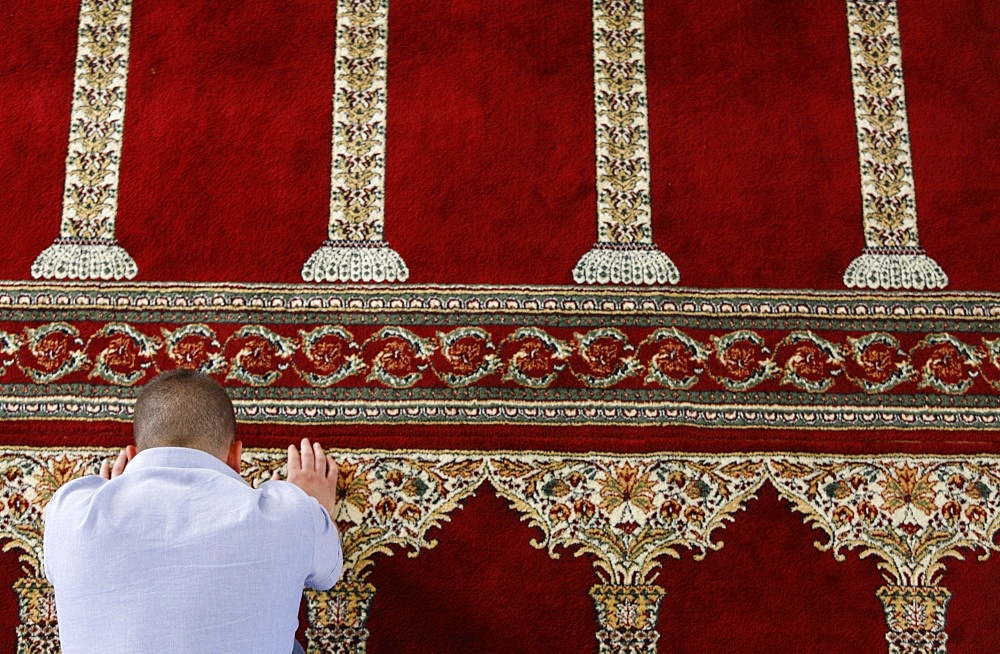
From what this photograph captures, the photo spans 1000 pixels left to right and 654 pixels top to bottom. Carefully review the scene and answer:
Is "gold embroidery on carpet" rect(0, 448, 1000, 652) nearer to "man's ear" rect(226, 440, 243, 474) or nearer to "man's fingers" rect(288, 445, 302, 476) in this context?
"man's fingers" rect(288, 445, 302, 476)

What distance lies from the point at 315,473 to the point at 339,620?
24 centimetres

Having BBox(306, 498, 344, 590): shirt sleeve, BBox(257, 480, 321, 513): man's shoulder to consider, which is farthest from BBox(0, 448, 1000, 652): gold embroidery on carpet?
BBox(257, 480, 321, 513): man's shoulder

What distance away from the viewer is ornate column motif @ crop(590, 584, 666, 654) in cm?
135

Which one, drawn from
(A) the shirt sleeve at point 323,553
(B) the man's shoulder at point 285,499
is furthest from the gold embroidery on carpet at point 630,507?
(B) the man's shoulder at point 285,499

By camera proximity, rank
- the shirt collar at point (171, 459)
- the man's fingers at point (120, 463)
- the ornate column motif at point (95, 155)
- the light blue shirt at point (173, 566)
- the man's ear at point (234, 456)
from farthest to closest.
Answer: the ornate column motif at point (95, 155) → the man's fingers at point (120, 463) → the man's ear at point (234, 456) → the shirt collar at point (171, 459) → the light blue shirt at point (173, 566)

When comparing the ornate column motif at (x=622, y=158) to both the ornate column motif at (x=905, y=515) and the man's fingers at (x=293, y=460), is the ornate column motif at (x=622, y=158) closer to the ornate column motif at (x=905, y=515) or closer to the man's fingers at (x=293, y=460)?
the ornate column motif at (x=905, y=515)

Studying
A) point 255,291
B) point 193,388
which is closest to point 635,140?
point 255,291

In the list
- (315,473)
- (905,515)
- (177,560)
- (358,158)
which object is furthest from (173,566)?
(905,515)

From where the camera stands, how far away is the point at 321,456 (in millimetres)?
1387

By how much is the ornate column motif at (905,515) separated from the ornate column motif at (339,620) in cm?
74

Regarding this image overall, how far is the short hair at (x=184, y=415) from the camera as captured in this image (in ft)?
3.67

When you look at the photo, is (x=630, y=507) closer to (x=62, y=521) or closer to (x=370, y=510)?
(x=370, y=510)

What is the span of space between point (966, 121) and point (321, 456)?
1397mm

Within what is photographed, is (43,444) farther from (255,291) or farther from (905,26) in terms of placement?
(905,26)
